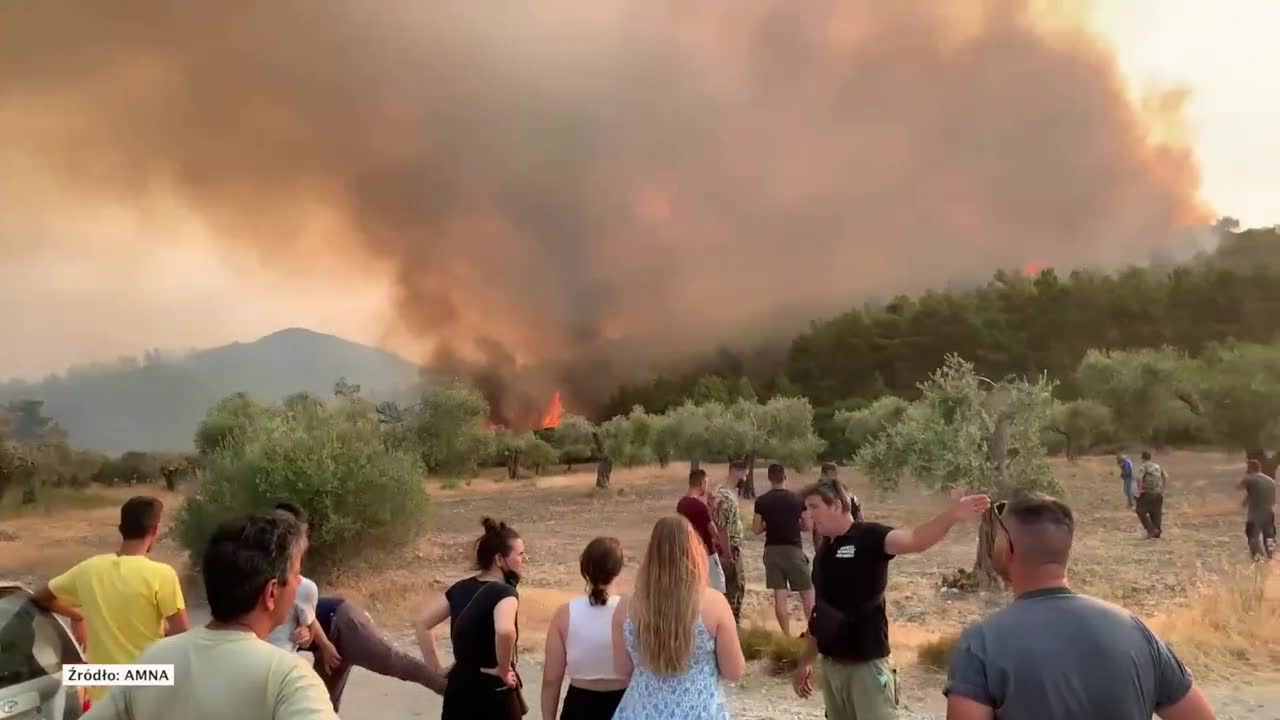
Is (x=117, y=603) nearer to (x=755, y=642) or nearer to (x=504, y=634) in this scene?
(x=504, y=634)

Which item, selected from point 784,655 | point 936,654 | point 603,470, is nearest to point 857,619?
point 784,655

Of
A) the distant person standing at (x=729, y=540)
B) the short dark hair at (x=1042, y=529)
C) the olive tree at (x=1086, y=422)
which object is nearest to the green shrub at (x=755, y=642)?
the distant person standing at (x=729, y=540)

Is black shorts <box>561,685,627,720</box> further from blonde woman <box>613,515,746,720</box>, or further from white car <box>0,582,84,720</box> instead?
white car <box>0,582,84,720</box>

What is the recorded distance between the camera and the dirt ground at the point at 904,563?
6.43 meters

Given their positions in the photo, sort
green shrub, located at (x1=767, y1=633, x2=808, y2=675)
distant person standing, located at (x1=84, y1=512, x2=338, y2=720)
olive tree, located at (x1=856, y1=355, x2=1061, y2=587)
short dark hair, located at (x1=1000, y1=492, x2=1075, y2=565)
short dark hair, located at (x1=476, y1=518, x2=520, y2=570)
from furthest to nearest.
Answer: olive tree, located at (x1=856, y1=355, x2=1061, y2=587)
green shrub, located at (x1=767, y1=633, x2=808, y2=675)
short dark hair, located at (x1=476, y1=518, x2=520, y2=570)
short dark hair, located at (x1=1000, y1=492, x2=1075, y2=565)
distant person standing, located at (x1=84, y1=512, x2=338, y2=720)

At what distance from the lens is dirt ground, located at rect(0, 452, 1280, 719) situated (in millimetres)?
6426

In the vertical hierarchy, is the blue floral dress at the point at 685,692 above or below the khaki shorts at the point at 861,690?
above

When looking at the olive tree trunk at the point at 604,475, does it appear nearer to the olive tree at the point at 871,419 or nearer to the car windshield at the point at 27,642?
the olive tree at the point at 871,419

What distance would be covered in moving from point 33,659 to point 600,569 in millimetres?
1816

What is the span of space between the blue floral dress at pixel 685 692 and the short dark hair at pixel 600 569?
1.12 ft

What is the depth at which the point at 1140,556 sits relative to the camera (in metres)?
13.9

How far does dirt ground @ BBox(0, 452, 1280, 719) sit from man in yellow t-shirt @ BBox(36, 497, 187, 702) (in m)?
3.10

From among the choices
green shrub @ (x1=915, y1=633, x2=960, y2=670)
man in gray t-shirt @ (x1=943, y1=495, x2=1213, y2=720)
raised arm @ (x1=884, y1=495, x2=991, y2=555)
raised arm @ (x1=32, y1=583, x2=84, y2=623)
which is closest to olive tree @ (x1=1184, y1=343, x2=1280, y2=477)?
green shrub @ (x1=915, y1=633, x2=960, y2=670)

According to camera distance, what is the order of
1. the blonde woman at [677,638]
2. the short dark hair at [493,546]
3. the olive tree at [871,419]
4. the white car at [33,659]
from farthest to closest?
the olive tree at [871,419], the short dark hair at [493,546], the white car at [33,659], the blonde woman at [677,638]
